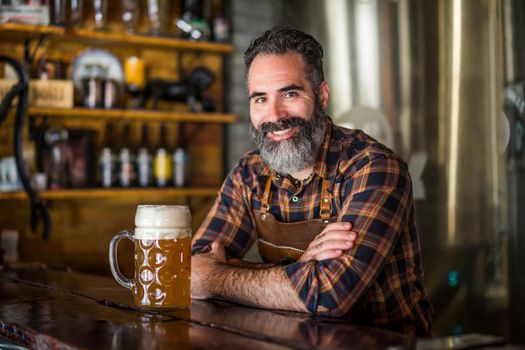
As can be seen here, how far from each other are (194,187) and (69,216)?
69cm

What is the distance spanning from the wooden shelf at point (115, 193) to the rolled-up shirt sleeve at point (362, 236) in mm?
1988

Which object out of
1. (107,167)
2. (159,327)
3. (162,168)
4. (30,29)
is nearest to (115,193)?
(107,167)

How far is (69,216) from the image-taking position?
12.4 feet

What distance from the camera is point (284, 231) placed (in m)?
2.08

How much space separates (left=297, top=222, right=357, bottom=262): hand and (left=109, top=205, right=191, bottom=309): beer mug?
0.31 metres

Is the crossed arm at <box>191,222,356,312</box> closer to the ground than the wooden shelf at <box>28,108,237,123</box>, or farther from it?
closer to the ground

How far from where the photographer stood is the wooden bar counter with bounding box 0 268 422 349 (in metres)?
1.24

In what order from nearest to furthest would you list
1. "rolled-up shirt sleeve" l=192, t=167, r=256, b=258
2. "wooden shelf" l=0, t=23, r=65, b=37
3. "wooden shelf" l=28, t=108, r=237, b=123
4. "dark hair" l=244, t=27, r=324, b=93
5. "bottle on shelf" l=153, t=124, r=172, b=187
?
"dark hair" l=244, t=27, r=324, b=93 → "rolled-up shirt sleeve" l=192, t=167, r=256, b=258 → "wooden shelf" l=0, t=23, r=65, b=37 → "wooden shelf" l=28, t=108, r=237, b=123 → "bottle on shelf" l=153, t=124, r=172, b=187

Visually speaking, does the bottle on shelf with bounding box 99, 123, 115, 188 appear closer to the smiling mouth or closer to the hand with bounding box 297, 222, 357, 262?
the smiling mouth

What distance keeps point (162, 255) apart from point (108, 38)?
7.72 ft

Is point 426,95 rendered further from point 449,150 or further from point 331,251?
point 331,251

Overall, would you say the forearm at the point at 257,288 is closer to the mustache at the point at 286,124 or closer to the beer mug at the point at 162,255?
the beer mug at the point at 162,255

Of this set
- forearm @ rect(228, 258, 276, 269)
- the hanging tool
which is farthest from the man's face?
the hanging tool

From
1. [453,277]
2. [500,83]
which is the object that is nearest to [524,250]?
[453,277]
